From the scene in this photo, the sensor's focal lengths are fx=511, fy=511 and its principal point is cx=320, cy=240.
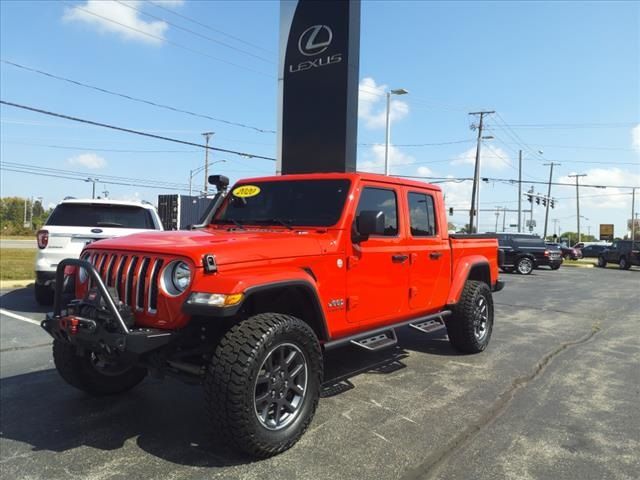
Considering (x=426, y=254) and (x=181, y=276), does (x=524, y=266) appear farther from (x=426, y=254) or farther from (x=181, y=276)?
(x=181, y=276)

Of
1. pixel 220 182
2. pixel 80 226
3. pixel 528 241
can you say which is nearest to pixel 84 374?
pixel 220 182

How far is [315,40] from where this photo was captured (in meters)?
11.8

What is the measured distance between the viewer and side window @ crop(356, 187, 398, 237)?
459 cm

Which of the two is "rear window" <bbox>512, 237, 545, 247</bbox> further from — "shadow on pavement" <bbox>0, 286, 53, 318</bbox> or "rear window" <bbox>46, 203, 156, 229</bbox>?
"shadow on pavement" <bbox>0, 286, 53, 318</bbox>

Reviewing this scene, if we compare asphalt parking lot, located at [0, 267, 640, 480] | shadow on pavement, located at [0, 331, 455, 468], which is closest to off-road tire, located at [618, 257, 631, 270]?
asphalt parking lot, located at [0, 267, 640, 480]

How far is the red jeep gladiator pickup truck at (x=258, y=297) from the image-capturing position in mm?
3145

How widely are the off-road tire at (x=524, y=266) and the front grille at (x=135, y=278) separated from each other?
72.0ft

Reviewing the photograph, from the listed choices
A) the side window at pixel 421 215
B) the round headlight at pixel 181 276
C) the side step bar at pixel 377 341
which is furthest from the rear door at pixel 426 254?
the round headlight at pixel 181 276

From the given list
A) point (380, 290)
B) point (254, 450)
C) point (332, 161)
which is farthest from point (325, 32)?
point (254, 450)

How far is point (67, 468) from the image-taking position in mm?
3107

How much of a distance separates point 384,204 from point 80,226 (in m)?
5.31

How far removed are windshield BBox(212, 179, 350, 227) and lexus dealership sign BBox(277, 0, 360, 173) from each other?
6.37 metres

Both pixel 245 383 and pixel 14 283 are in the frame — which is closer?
pixel 245 383

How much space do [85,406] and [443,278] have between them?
3699 mm
